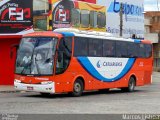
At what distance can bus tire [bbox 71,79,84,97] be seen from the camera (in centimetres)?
2332

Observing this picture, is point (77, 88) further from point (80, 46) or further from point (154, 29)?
point (154, 29)

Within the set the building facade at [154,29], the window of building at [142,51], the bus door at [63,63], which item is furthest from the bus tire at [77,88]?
the building facade at [154,29]

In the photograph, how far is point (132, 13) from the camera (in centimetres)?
4788

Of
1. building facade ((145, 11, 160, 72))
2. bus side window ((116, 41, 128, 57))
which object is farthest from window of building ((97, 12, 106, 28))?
building facade ((145, 11, 160, 72))

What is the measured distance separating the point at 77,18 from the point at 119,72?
Result: 7.16 metres

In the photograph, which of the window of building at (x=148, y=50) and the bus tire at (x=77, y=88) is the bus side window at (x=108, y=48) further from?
the window of building at (x=148, y=50)

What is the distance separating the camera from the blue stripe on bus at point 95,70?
2399 centimetres

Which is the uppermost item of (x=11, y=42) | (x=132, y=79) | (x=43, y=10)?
(x=43, y=10)

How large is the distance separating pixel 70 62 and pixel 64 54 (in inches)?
22.5

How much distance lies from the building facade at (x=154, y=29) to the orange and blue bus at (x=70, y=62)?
42.8 m

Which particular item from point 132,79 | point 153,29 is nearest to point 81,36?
point 132,79

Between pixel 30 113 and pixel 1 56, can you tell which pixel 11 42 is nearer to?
pixel 1 56

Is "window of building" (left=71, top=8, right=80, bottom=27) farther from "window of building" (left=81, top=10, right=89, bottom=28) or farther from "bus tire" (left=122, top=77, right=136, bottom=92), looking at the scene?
"bus tire" (left=122, top=77, right=136, bottom=92)

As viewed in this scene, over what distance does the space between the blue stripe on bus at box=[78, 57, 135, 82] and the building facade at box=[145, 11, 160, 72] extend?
4103 cm
